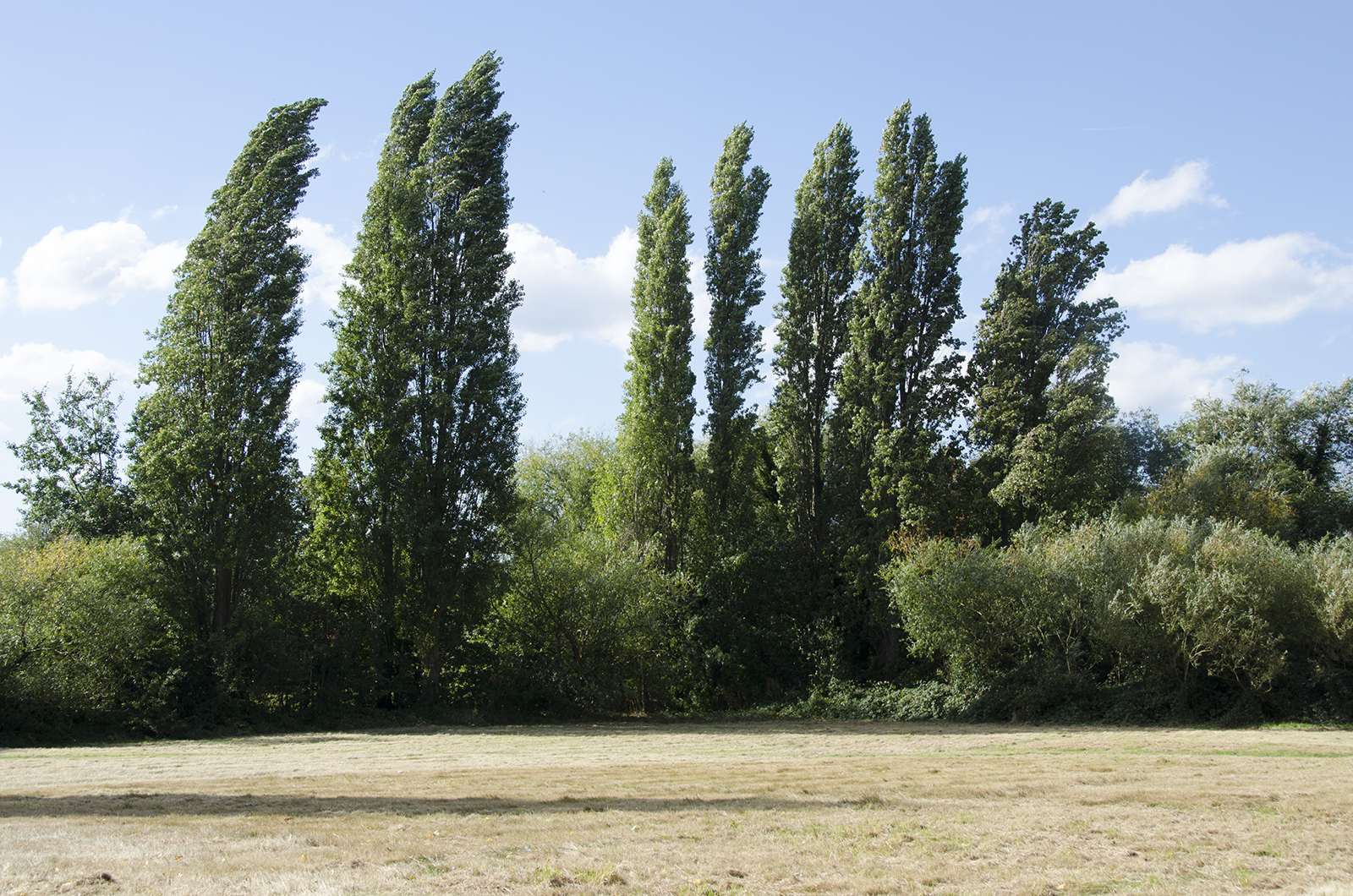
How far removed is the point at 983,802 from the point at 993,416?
23338 mm

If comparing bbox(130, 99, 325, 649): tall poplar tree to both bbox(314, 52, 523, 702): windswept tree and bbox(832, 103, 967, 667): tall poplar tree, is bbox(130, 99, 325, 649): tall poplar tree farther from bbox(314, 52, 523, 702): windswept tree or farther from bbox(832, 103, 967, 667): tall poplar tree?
bbox(832, 103, 967, 667): tall poplar tree

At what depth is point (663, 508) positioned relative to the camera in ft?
104

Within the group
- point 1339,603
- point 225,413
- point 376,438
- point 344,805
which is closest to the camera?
point 344,805

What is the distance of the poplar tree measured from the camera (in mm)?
32197

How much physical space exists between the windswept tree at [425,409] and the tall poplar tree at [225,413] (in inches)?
71.8

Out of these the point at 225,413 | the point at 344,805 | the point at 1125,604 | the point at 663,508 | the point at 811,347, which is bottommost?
the point at 344,805

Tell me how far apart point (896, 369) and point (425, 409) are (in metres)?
15.8

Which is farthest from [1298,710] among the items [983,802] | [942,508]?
[983,802]

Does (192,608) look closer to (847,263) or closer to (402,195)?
(402,195)

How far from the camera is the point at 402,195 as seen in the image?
27.8 meters

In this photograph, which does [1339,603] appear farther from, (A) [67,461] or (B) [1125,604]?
(A) [67,461]

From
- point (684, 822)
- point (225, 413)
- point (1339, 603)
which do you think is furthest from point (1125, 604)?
point (225, 413)

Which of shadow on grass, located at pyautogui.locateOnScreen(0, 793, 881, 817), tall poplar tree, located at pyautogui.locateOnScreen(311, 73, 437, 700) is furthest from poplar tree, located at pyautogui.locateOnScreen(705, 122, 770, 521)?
shadow on grass, located at pyautogui.locateOnScreen(0, 793, 881, 817)

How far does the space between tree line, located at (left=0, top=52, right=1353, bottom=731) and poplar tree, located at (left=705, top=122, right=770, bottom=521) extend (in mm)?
131
